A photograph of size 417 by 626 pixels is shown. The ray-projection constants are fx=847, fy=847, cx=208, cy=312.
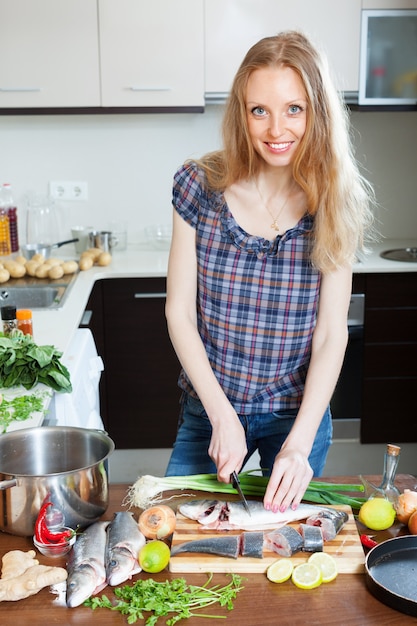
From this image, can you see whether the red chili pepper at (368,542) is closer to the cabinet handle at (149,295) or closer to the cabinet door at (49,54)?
the cabinet handle at (149,295)

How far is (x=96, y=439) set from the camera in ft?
5.10

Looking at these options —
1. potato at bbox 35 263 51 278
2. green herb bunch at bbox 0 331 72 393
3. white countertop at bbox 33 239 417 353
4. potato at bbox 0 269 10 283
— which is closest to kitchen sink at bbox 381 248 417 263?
white countertop at bbox 33 239 417 353

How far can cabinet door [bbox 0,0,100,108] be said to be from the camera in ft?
11.0

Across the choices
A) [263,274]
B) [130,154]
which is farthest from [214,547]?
[130,154]

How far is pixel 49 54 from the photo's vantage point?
134 inches

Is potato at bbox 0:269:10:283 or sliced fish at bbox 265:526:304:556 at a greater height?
potato at bbox 0:269:10:283

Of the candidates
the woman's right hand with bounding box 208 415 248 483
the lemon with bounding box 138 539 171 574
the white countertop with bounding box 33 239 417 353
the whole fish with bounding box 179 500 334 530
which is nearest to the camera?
the lemon with bounding box 138 539 171 574

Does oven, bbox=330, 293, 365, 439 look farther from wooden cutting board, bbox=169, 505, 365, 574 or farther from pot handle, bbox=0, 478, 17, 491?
pot handle, bbox=0, 478, 17, 491

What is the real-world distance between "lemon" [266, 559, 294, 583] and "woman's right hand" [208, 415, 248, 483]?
0.97ft

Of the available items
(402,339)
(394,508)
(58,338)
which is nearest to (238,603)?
(394,508)

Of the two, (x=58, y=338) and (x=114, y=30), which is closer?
(x=58, y=338)

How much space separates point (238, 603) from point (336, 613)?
14cm

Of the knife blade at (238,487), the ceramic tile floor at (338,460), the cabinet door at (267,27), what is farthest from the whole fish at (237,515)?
the cabinet door at (267,27)

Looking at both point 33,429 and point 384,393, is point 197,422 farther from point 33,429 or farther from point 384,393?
point 384,393
